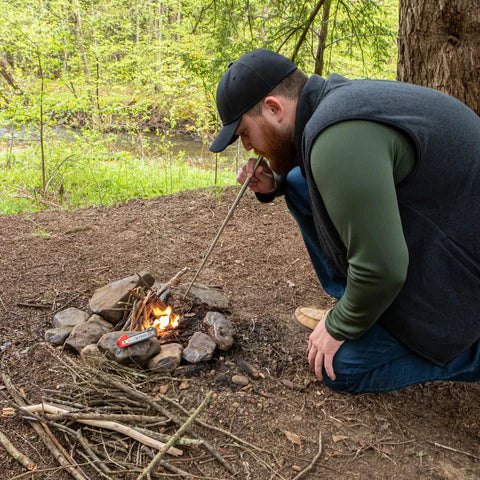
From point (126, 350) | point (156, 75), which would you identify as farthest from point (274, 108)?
point (156, 75)

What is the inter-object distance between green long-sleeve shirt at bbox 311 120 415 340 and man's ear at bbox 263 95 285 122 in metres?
0.34

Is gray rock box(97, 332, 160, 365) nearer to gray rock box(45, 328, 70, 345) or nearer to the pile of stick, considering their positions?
the pile of stick

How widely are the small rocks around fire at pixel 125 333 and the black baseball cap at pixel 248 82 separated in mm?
970

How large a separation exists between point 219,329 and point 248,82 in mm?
1176

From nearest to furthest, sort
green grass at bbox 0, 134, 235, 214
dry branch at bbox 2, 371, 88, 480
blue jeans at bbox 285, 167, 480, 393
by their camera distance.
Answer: dry branch at bbox 2, 371, 88, 480
blue jeans at bbox 285, 167, 480, 393
green grass at bbox 0, 134, 235, 214

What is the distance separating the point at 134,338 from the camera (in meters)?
1.87

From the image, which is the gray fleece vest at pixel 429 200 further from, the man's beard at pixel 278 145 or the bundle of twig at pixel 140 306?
the bundle of twig at pixel 140 306

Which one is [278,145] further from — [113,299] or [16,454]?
[16,454]

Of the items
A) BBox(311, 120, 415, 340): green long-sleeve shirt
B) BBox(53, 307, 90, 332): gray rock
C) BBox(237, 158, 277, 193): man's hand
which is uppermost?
BBox(311, 120, 415, 340): green long-sleeve shirt

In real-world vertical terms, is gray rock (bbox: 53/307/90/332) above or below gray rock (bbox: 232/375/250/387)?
below

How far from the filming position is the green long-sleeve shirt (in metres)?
1.19

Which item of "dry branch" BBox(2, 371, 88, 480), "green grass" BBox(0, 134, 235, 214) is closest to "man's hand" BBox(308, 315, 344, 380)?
"dry branch" BBox(2, 371, 88, 480)

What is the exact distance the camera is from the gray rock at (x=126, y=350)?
1849 millimetres

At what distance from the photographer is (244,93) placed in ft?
4.92
